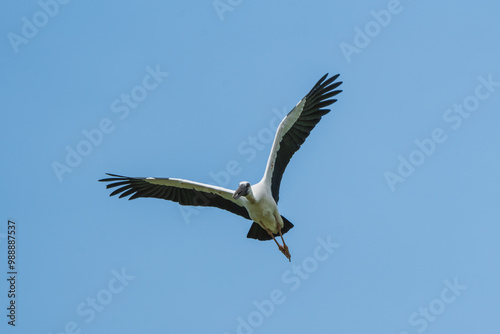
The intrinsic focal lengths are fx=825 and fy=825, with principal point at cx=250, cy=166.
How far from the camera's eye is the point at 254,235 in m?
17.2

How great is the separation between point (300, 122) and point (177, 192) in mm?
2973

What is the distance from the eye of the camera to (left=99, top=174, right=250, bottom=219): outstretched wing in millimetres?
16913

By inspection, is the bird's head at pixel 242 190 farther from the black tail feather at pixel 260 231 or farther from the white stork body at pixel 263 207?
the black tail feather at pixel 260 231

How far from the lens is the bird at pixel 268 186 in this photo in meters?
16.5

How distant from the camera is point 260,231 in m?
17.1

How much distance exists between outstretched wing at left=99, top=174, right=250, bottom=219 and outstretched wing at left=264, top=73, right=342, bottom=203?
0.99 meters

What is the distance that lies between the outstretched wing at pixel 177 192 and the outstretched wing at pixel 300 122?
992 millimetres

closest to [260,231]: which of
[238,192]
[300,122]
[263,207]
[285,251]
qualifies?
[285,251]

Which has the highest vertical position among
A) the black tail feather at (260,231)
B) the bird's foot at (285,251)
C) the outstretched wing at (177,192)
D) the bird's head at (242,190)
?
the outstretched wing at (177,192)

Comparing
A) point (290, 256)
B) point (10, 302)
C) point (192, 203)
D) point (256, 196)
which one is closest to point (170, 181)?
point (192, 203)

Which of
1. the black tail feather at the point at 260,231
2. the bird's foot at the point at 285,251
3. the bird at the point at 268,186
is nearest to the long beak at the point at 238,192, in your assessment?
the bird at the point at 268,186

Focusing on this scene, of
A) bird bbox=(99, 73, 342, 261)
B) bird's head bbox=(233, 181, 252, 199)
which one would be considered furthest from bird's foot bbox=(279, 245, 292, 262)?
bird's head bbox=(233, 181, 252, 199)

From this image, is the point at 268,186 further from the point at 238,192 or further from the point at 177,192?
the point at 177,192

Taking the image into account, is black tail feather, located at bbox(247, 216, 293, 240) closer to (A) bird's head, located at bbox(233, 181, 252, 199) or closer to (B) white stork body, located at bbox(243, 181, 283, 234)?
(B) white stork body, located at bbox(243, 181, 283, 234)
